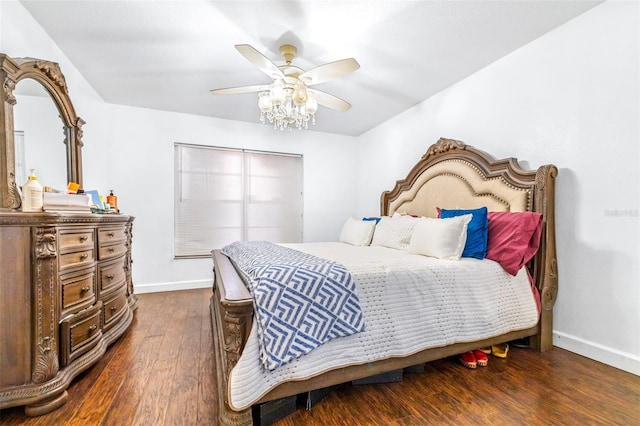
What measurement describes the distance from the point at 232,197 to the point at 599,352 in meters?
4.12

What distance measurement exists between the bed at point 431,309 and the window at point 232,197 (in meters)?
1.71

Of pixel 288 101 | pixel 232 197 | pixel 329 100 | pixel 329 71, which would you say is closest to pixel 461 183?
pixel 329 100

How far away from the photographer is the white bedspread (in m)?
1.27

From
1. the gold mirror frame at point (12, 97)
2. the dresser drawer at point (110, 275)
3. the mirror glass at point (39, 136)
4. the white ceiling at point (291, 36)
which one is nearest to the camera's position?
the gold mirror frame at point (12, 97)

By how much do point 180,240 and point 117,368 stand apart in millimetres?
2288

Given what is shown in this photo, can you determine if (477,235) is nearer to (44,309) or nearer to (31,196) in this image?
(44,309)

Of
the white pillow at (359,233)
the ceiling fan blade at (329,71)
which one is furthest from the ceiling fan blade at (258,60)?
the white pillow at (359,233)

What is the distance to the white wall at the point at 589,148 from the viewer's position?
1844 millimetres

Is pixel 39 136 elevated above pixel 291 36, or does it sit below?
below

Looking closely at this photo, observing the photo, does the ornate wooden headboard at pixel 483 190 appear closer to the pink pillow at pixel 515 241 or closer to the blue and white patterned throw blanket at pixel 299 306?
the pink pillow at pixel 515 241

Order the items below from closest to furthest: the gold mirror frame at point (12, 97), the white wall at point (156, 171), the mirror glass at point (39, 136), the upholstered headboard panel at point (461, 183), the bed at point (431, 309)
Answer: the bed at point (431, 309) → the gold mirror frame at point (12, 97) → the mirror glass at point (39, 136) → the upholstered headboard panel at point (461, 183) → the white wall at point (156, 171)

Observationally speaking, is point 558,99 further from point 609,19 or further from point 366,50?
point 366,50

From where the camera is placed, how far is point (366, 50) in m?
2.45

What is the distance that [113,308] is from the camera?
2.27 meters
